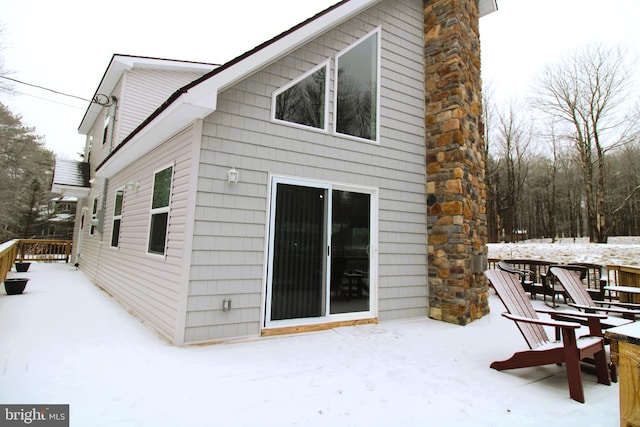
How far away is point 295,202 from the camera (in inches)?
172

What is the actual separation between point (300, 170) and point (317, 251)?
3.73 ft

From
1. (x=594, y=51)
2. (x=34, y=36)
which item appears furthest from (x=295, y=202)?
(x=594, y=51)

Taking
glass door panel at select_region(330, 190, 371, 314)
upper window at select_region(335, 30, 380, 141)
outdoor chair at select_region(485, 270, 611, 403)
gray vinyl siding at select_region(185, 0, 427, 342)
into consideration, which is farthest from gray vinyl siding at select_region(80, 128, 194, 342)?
outdoor chair at select_region(485, 270, 611, 403)

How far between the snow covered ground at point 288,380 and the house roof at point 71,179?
26.6 feet

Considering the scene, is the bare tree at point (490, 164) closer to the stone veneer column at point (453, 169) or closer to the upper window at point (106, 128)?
the stone veneer column at point (453, 169)

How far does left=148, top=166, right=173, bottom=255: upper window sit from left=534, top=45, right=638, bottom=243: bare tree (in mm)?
18041

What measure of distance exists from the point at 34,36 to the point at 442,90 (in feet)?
55.9

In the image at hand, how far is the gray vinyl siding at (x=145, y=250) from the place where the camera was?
3934mm

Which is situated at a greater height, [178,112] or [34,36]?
[34,36]

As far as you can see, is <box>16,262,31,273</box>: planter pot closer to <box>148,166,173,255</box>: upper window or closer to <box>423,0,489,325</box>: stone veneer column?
<box>148,166,173,255</box>: upper window

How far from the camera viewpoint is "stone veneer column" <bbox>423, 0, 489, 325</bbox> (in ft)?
16.9

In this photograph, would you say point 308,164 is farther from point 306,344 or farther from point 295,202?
point 306,344

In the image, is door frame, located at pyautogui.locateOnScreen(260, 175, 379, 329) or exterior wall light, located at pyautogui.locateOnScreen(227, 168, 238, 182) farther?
door frame, located at pyautogui.locateOnScreen(260, 175, 379, 329)

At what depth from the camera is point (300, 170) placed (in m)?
4.42
